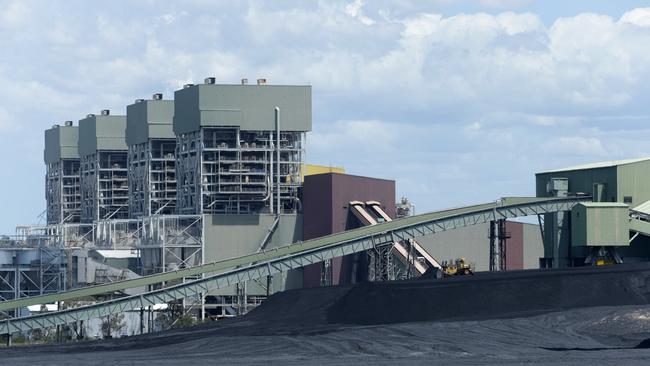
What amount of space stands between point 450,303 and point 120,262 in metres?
50.0

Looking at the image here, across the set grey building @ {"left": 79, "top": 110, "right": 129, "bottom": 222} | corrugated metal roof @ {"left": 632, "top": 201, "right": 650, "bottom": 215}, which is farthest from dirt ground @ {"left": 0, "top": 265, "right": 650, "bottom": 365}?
grey building @ {"left": 79, "top": 110, "right": 129, "bottom": 222}

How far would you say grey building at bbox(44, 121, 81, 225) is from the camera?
134625 millimetres

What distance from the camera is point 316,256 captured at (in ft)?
244

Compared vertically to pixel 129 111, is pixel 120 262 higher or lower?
lower

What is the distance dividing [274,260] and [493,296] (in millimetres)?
23528

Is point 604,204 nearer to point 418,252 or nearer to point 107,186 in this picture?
point 418,252

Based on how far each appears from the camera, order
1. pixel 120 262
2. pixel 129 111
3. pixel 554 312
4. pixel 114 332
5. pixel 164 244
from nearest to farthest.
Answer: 1. pixel 554 312
2. pixel 114 332
3. pixel 164 244
4. pixel 120 262
5. pixel 129 111

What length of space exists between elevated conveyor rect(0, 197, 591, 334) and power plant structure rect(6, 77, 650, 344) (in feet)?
0.29

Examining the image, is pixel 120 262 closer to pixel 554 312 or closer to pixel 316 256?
pixel 316 256

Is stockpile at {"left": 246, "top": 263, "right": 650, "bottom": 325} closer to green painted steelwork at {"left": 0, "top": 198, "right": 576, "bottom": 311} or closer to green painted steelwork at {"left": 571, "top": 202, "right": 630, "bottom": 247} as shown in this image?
green painted steelwork at {"left": 0, "top": 198, "right": 576, "bottom": 311}

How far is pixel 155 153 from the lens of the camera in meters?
110

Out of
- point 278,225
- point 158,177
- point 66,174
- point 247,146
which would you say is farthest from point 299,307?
point 66,174

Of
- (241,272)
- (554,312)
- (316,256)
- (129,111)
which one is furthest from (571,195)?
(129,111)

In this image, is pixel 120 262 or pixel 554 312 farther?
pixel 120 262
